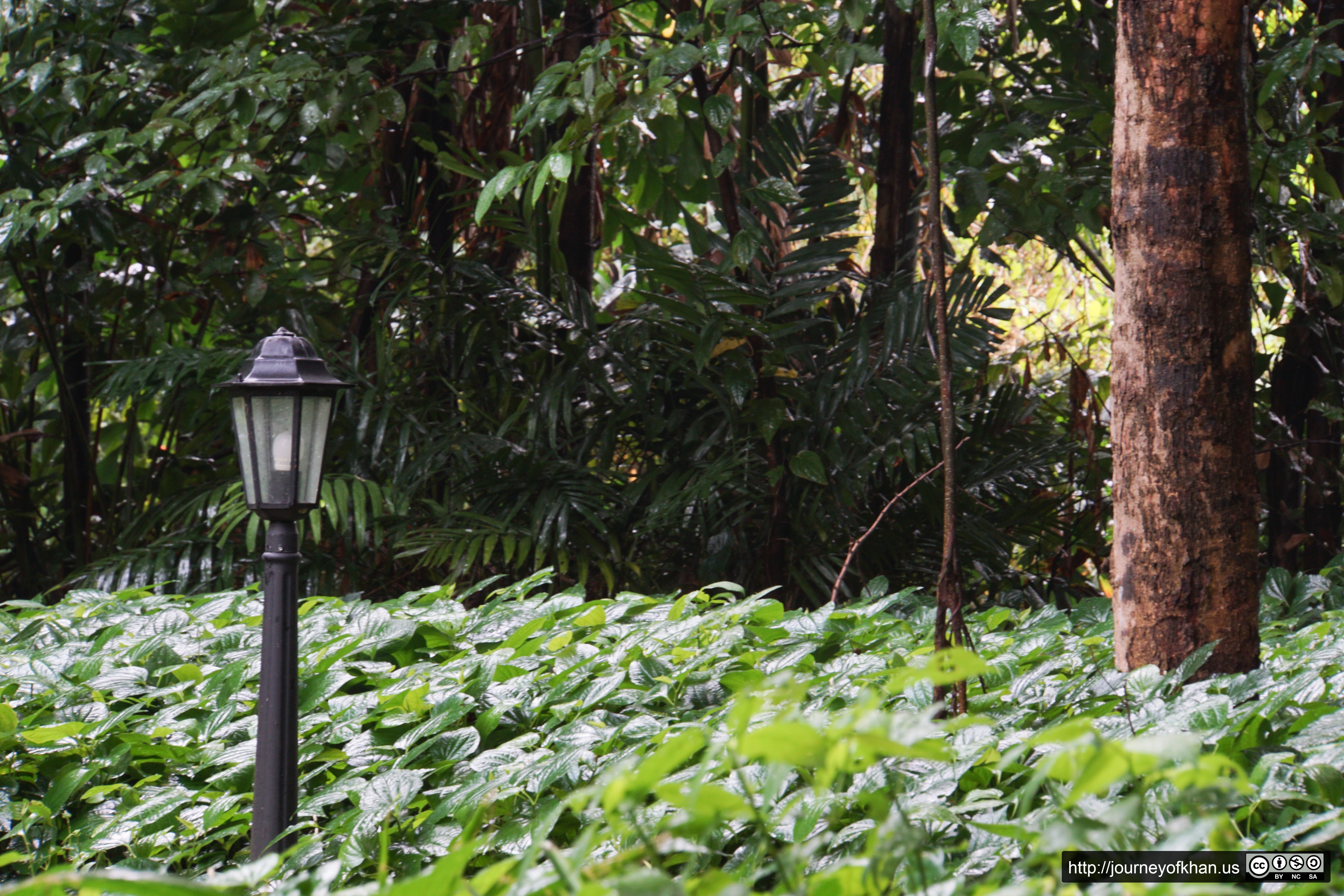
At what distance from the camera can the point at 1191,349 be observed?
1.77m

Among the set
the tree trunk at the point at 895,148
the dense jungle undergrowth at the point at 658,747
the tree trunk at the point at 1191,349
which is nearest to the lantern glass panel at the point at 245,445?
the dense jungle undergrowth at the point at 658,747

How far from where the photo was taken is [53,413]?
17.7 feet

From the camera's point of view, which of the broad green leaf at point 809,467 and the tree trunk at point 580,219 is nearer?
the broad green leaf at point 809,467

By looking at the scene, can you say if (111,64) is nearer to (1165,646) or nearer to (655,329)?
(655,329)

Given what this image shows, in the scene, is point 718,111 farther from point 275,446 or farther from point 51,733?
point 51,733

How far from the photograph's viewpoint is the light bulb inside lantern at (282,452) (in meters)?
1.85

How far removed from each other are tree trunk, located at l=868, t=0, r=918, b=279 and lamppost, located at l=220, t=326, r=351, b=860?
291 centimetres

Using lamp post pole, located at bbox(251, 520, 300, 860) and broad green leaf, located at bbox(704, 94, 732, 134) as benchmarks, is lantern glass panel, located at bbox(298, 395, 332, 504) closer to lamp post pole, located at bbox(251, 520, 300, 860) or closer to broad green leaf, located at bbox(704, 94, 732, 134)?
lamp post pole, located at bbox(251, 520, 300, 860)

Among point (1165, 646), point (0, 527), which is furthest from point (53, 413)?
point (1165, 646)

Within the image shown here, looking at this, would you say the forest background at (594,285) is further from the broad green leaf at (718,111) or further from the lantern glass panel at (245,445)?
the lantern glass panel at (245,445)

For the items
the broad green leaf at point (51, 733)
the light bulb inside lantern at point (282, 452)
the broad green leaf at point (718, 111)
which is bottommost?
the broad green leaf at point (51, 733)

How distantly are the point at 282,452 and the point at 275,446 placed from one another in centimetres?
2

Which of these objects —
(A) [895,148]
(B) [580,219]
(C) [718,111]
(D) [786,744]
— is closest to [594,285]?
(B) [580,219]

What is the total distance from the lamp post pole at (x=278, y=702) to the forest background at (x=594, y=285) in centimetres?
122
